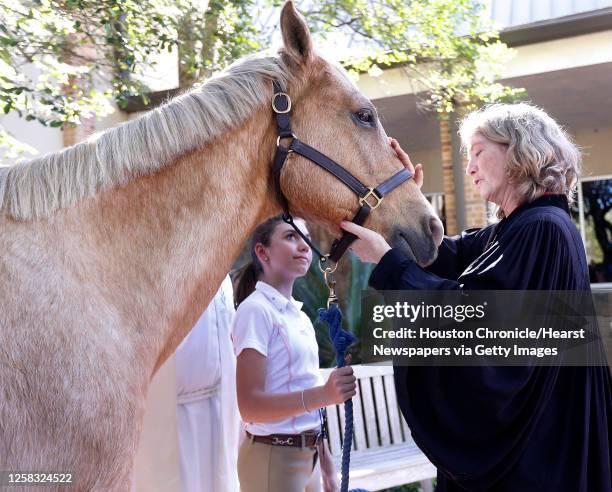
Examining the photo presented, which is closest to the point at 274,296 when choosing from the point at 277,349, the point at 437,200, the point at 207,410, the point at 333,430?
the point at 277,349

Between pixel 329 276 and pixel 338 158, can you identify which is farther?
pixel 329 276

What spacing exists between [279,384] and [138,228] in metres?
1.35

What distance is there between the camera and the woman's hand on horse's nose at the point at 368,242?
7.61 ft

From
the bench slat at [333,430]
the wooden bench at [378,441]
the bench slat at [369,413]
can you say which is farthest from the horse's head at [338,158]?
the bench slat at [369,413]

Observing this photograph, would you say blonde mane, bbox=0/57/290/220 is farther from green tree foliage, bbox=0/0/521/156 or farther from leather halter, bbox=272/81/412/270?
green tree foliage, bbox=0/0/521/156

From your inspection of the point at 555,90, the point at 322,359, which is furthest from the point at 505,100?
the point at 322,359

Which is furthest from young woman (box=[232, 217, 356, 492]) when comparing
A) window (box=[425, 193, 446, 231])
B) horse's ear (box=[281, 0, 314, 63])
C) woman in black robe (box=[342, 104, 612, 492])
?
window (box=[425, 193, 446, 231])

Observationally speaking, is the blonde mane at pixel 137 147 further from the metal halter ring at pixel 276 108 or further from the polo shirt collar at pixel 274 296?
the polo shirt collar at pixel 274 296

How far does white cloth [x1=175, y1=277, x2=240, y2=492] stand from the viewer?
288 centimetres

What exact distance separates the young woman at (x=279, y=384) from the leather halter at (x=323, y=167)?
0.81 meters

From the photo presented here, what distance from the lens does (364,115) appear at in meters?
2.41

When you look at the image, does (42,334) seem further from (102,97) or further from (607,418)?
(102,97)

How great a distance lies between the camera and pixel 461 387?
7.23 ft

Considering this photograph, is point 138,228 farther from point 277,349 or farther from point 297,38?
point 277,349
